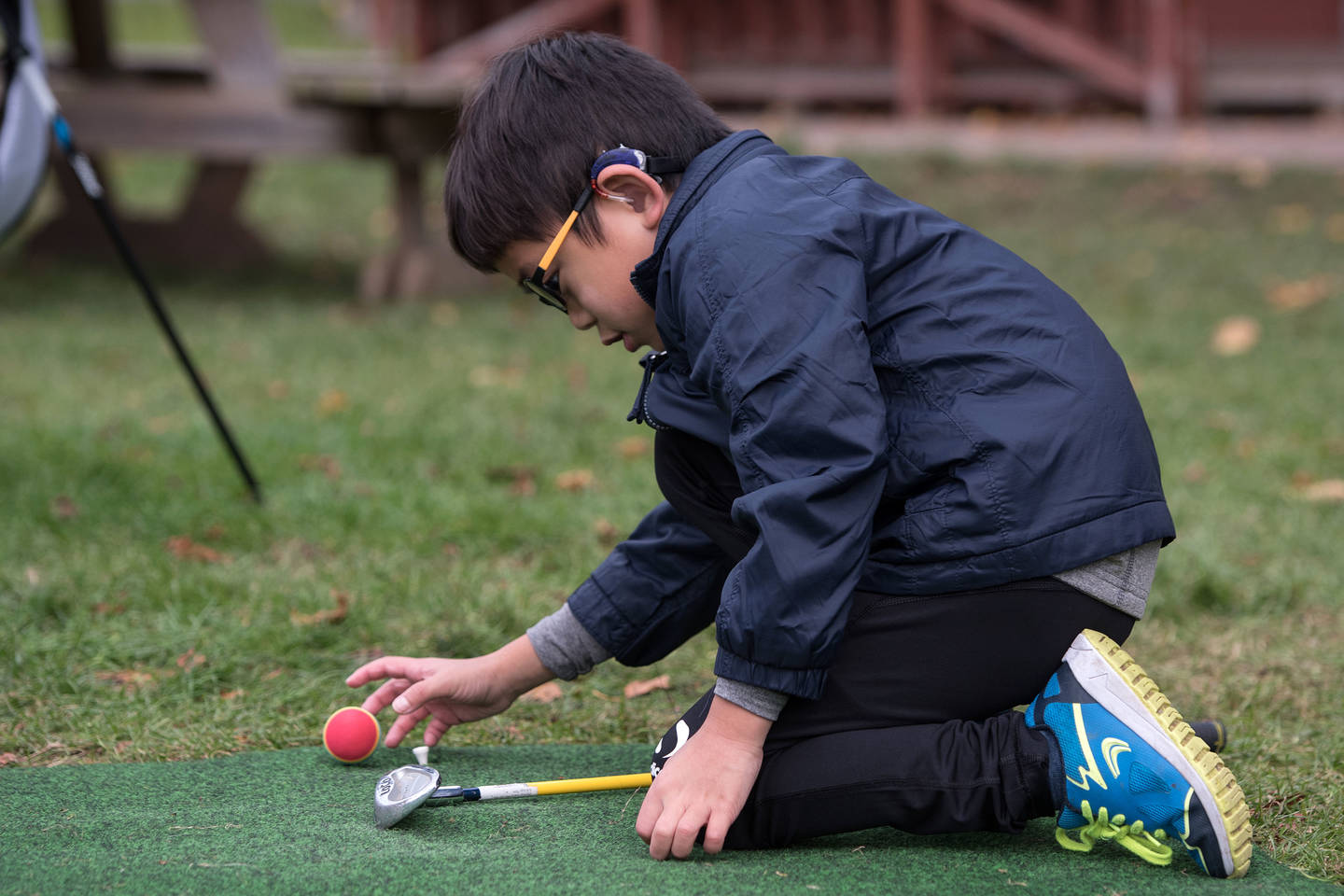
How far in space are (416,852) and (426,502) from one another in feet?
5.87

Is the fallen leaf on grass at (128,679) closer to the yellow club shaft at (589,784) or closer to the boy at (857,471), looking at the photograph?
the yellow club shaft at (589,784)

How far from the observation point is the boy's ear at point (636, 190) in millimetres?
1841

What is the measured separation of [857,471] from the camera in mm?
1638

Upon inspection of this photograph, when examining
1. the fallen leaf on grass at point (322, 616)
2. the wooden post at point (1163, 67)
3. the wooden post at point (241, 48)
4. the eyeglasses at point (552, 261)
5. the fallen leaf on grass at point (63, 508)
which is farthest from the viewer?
the wooden post at point (1163, 67)

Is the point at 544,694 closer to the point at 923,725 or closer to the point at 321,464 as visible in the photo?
the point at 923,725

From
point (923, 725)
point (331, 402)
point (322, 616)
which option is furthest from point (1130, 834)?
point (331, 402)

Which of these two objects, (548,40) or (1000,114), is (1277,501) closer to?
(548,40)

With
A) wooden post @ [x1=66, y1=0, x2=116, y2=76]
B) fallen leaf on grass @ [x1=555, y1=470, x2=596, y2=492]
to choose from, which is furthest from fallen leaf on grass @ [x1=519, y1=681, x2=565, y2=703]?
wooden post @ [x1=66, y1=0, x2=116, y2=76]

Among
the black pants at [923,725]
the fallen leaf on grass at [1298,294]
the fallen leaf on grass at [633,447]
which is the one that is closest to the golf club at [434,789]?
the black pants at [923,725]

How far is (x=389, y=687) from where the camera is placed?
7.24 ft

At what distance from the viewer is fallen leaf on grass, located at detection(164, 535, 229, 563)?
10.2 feet

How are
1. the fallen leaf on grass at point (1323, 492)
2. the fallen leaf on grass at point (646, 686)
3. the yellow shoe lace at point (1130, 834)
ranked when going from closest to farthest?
the yellow shoe lace at point (1130, 834) → the fallen leaf on grass at point (646, 686) → the fallen leaf on grass at point (1323, 492)

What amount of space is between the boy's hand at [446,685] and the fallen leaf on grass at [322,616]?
0.55 meters

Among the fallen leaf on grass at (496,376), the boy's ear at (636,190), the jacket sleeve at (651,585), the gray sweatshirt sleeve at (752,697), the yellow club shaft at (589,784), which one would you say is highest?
the boy's ear at (636,190)
